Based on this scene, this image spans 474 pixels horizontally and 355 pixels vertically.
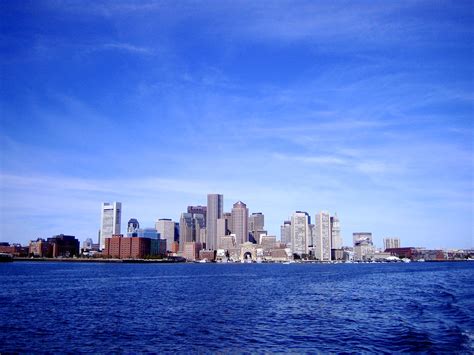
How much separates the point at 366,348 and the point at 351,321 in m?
13.1

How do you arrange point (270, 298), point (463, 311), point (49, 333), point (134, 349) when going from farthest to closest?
point (270, 298)
point (463, 311)
point (49, 333)
point (134, 349)

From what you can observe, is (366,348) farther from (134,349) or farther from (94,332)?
(94,332)

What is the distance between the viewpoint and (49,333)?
4194cm

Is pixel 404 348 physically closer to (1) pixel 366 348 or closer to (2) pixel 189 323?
(1) pixel 366 348

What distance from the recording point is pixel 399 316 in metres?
52.6

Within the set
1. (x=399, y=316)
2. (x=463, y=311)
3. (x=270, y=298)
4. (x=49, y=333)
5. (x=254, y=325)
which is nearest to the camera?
(x=49, y=333)

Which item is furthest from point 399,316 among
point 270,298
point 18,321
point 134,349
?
point 18,321

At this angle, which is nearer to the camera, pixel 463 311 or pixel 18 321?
pixel 18 321

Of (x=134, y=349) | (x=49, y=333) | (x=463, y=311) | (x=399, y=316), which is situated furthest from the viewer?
(x=463, y=311)

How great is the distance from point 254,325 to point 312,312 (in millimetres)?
11991

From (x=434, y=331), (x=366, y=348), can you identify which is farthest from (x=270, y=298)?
(x=366, y=348)

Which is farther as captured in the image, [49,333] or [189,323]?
[189,323]

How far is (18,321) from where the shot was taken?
4841 cm

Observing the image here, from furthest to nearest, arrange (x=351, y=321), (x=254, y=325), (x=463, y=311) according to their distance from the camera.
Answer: (x=463, y=311), (x=351, y=321), (x=254, y=325)
